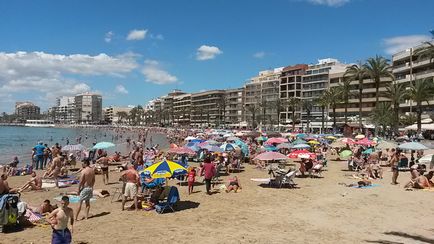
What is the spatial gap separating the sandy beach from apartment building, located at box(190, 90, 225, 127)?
429 feet

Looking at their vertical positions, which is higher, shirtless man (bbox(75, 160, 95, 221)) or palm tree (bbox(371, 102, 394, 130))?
palm tree (bbox(371, 102, 394, 130))

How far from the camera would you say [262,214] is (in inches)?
470

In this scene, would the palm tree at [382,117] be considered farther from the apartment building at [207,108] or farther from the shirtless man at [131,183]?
the apartment building at [207,108]

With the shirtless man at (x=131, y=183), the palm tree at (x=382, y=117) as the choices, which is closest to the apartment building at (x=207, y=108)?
the palm tree at (x=382, y=117)

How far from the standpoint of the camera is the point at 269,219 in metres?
11.3

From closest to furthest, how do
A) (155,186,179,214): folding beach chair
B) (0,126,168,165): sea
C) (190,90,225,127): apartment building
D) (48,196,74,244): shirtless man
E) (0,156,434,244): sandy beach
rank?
(48,196,74,244): shirtless man
(0,156,434,244): sandy beach
(155,186,179,214): folding beach chair
(0,126,168,165): sea
(190,90,225,127): apartment building

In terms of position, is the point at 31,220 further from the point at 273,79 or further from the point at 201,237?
the point at 273,79

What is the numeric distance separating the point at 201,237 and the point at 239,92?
136m

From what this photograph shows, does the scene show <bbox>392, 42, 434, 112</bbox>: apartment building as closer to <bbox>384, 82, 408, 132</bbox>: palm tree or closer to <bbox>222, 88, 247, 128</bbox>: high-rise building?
<bbox>384, 82, 408, 132</bbox>: palm tree

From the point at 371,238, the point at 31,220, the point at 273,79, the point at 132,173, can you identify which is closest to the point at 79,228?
the point at 31,220

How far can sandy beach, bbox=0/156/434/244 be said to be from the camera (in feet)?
31.3

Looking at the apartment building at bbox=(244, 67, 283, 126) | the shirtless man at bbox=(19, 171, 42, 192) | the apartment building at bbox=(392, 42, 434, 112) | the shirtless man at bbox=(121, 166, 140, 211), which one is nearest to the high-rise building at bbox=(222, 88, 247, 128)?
the apartment building at bbox=(244, 67, 283, 126)

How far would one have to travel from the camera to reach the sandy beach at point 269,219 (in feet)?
31.3

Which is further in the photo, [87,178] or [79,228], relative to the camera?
[87,178]
